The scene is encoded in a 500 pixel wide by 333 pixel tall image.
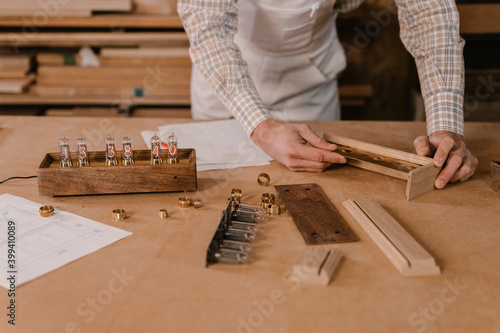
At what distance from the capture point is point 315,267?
0.94 meters

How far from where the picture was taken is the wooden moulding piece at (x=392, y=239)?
0.96 meters

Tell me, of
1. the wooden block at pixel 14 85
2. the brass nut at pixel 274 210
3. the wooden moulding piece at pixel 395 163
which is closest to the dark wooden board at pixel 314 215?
the brass nut at pixel 274 210

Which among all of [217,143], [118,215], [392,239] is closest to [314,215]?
[392,239]

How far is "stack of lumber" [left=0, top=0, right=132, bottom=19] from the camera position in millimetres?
2807

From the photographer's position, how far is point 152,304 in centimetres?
87

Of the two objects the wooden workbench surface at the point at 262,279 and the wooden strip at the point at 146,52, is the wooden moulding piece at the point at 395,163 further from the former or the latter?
the wooden strip at the point at 146,52

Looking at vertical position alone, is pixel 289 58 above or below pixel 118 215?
above

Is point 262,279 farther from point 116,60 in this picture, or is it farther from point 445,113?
point 116,60

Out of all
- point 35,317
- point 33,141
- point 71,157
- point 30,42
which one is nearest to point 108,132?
point 33,141

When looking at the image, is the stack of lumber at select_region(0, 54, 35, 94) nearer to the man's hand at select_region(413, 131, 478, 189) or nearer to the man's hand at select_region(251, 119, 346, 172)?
the man's hand at select_region(251, 119, 346, 172)

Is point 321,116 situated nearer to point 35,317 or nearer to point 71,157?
point 71,157

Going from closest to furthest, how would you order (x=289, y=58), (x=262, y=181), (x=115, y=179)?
(x=115, y=179), (x=262, y=181), (x=289, y=58)

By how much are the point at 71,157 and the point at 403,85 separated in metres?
2.51

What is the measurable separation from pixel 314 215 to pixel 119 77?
85.2 inches
